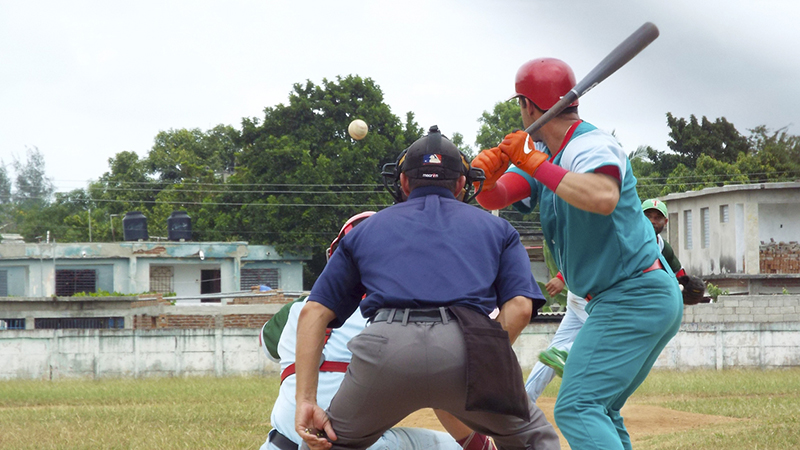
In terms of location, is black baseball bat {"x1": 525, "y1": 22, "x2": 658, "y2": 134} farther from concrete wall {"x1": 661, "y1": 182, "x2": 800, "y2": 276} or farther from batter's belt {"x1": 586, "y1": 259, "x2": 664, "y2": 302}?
concrete wall {"x1": 661, "y1": 182, "x2": 800, "y2": 276}

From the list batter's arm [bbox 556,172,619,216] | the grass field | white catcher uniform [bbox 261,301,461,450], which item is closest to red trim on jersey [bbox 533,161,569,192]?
batter's arm [bbox 556,172,619,216]

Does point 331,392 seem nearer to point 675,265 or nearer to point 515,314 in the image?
point 515,314

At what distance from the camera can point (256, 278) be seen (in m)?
44.8

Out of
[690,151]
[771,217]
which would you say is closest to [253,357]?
[771,217]

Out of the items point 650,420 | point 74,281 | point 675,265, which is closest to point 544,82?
point 675,265

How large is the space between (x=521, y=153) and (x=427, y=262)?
2.90ft

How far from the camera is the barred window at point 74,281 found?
40.1m

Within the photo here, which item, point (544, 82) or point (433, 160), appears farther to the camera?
point (544, 82)

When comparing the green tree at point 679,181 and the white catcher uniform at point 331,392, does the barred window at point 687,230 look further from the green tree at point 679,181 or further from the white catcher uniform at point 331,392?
the white catcher uniform at point 331,392

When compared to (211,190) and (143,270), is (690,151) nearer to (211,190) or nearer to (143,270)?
(211,190)

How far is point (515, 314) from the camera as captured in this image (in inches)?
122

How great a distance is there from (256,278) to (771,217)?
25776 mm

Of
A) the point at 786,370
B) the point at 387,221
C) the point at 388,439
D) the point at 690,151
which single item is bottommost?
the point at 786,370

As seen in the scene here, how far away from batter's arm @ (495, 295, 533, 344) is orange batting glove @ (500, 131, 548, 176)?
27.8 inches
